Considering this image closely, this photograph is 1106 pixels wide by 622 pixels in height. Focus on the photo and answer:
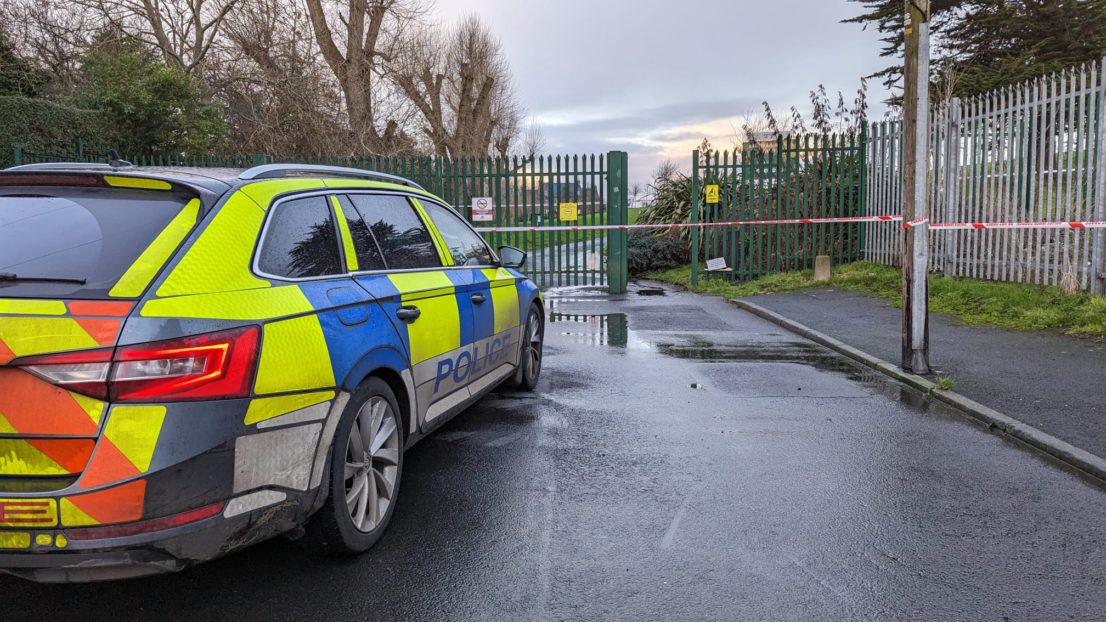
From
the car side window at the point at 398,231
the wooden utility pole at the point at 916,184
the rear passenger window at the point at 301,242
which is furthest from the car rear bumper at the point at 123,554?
the wooden utility pole at the point at 916,184

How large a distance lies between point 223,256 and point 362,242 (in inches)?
43.2

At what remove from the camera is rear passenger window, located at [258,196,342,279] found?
3.20 meters

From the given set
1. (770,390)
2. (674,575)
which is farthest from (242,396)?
(770,390)

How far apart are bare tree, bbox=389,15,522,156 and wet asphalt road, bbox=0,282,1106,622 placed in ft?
88.8

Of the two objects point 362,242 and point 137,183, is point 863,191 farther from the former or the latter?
point 137,183

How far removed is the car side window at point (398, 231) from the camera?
165 inches

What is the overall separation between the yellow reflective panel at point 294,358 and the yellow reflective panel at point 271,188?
564mm

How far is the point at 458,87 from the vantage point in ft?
133

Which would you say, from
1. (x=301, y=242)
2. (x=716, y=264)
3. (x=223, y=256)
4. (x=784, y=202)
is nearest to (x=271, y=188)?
(x=301, y=242)

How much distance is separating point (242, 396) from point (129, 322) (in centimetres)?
43

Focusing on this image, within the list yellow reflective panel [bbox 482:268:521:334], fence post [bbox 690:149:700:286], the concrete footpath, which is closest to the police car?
yellow reflective panel [bbox 482:268:521:334]

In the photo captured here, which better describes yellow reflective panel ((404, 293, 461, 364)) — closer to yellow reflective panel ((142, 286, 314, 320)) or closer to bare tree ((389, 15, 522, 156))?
yellow reflective panel ((142, 286, 314, 320))

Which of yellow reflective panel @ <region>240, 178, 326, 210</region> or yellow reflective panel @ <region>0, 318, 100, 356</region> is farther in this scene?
yellow reflective panel @ <region>240, 178, 326, 210</region>

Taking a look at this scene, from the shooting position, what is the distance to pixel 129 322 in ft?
8.36
